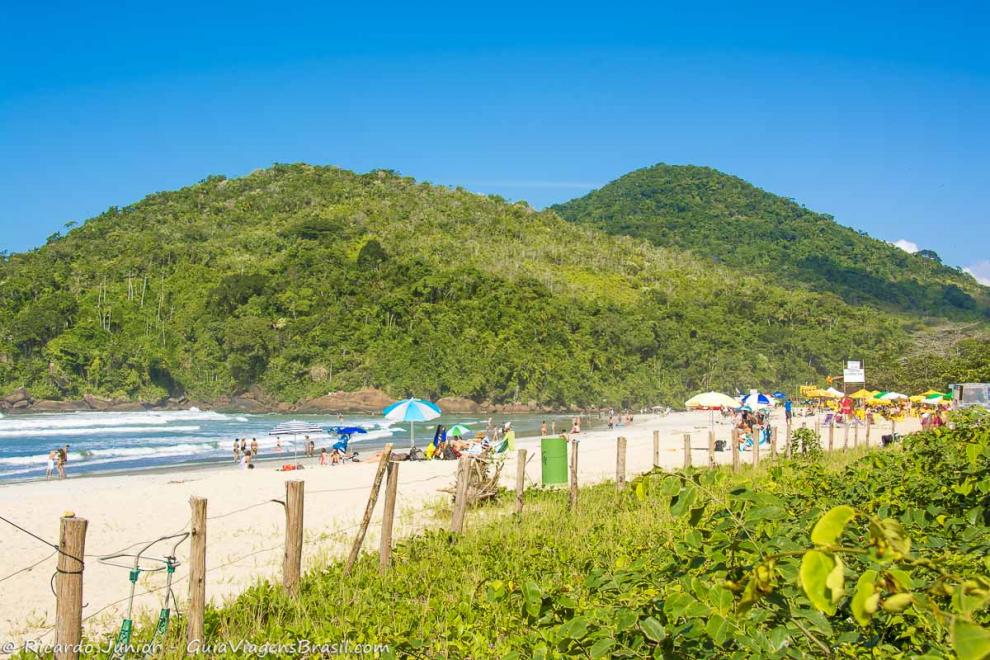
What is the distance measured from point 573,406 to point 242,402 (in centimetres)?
3145

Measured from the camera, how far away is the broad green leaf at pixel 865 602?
3.28 feet

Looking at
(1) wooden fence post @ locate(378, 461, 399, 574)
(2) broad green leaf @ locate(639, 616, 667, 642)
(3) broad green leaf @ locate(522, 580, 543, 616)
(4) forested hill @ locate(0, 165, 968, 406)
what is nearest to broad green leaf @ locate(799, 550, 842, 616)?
(2) broad green leaf @ locate(639, 616, 667, 642)

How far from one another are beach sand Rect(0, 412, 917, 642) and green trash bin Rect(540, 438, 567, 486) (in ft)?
5.46

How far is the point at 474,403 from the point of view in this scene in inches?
2835

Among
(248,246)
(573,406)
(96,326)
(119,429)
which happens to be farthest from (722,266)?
(119,429)

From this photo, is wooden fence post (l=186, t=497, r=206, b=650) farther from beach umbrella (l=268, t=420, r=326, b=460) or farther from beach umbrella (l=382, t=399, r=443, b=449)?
beach umbrella (l=268, t=420, r=326, b=460)

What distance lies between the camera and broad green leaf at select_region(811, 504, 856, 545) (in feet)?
3.32

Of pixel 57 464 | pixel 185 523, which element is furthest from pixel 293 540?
pixel 57 464

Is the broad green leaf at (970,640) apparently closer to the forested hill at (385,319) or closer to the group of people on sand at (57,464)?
the group of people on sand at (57,464)

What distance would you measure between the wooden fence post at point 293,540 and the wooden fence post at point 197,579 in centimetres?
88

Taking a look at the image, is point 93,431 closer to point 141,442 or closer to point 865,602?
point 141,442

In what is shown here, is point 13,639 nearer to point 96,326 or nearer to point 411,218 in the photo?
point 96,326

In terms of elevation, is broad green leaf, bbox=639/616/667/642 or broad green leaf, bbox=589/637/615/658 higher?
broad green leaf, bbox=639/616/667/642

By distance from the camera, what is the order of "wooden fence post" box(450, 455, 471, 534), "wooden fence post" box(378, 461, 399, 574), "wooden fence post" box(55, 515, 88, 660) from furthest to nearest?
"wooden fence post" box(450, 455, 471, 534)
"wooden fence post" box(378, 461, 399, 574)
"wooden fence post" box(55, 515, 88, 660)
